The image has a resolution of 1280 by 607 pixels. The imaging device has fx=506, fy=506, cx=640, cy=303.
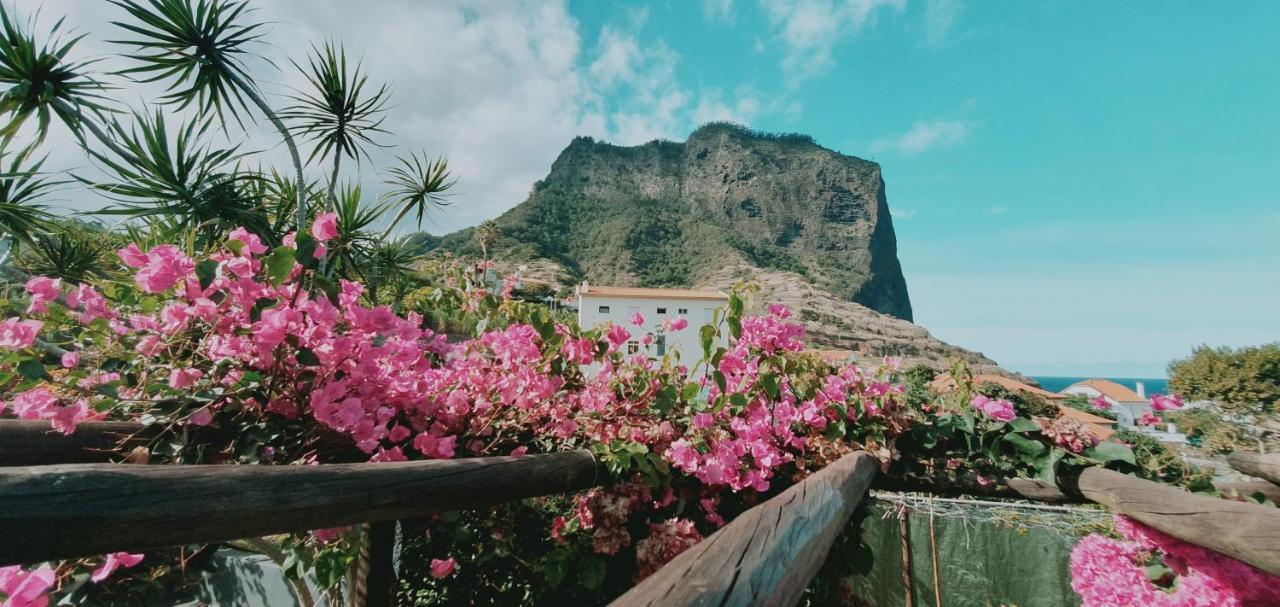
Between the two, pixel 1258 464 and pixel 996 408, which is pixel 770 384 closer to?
pixel 996 408

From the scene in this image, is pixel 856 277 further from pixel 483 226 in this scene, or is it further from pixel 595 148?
pixel 483 226

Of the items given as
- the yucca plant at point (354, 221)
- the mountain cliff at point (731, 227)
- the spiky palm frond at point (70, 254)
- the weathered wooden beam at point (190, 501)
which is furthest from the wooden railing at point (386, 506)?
the mountain cliff at point (731, 227)

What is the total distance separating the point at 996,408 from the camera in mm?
2021

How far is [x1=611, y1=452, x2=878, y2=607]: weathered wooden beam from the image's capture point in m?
0.71

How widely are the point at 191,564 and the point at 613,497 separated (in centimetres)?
126

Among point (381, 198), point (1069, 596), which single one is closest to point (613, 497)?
point (381, 198)

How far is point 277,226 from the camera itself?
18.2ft

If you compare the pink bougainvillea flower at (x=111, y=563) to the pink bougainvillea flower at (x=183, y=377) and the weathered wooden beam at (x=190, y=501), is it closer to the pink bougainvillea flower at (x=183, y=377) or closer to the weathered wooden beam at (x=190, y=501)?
the pink bougainvillea flower at (x=183, y=377)

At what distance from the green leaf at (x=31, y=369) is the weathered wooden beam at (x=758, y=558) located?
4.05 ft

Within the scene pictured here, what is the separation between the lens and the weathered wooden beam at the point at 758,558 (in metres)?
0.71

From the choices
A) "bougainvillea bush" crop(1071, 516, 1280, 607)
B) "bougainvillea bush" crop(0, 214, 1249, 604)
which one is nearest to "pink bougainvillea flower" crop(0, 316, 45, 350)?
"bougainvillea bush" crop(0, 214, 1249, 604)

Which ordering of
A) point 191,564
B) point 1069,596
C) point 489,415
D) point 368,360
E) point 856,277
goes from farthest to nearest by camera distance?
point 856,277 < point 1069,596 < point 489,415 < point 191,564 < point 368,360

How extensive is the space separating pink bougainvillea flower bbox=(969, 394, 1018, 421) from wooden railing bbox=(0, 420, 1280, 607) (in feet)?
1.20

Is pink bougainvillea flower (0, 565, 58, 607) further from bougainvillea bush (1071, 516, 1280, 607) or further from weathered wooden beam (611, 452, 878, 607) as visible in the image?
bougainvillea bush (1071, 516, 1280, 607)
